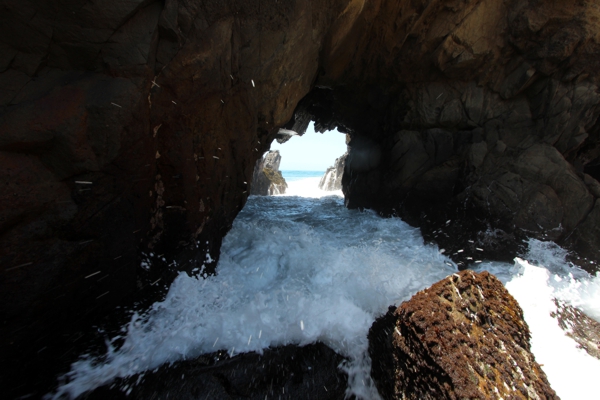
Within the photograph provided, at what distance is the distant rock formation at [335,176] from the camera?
2509cm

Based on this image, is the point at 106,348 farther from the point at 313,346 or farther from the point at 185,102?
the point at 185,102

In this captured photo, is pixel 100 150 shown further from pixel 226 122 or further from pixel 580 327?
pixel 580 327

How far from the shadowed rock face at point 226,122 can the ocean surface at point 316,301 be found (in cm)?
45

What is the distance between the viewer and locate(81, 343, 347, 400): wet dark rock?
2443mm

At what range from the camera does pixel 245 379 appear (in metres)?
2.66

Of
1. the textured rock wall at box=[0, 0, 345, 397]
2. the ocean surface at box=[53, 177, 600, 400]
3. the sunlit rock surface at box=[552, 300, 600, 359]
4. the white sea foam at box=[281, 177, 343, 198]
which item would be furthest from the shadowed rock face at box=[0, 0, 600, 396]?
the white sea foam at box=[281, 177, 343, 198]

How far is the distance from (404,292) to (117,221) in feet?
12.9

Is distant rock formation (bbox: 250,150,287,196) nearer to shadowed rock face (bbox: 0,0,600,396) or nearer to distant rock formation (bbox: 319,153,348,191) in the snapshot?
distant rock formation (bbox: 319,153,348,191)

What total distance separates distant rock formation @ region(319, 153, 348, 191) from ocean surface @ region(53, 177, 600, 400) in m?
18.6

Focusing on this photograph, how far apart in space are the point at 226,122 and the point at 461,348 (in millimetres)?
3986

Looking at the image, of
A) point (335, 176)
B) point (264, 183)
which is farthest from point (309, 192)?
point (264, 183)

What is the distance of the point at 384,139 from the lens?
360 inches

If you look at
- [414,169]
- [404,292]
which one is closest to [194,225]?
[404,292]

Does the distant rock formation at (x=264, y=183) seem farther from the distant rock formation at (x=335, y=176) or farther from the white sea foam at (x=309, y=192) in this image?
the distant rock formation at (x=335, y=176)
